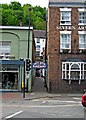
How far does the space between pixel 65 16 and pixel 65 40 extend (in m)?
2.76

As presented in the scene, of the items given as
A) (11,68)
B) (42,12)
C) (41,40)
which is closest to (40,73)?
(42,12)

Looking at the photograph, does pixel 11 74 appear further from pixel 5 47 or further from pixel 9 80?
pixel 5 47

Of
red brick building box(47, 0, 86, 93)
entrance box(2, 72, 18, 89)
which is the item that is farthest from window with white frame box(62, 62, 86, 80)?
entrance box(2, 72, 18, 89)

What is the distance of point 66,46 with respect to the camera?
4050 cm

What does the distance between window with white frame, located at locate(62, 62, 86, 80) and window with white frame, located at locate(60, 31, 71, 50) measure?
1949 millimetres

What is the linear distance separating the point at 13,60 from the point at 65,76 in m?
6.14

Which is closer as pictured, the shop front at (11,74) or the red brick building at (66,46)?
the red brick building at (66,46)

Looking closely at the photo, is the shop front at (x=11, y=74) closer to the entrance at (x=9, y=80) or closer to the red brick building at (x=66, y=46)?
the entrance at (x=9, y=80)

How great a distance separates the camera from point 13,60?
40812 millimetres

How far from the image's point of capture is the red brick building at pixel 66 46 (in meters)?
39.8

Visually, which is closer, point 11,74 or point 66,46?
point 66,46

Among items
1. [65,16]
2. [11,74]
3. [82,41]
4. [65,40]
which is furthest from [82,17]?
[11,74]

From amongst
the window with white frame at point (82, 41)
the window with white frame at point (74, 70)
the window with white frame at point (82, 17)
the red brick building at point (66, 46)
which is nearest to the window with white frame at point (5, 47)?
the red brick building at point (66, 46)

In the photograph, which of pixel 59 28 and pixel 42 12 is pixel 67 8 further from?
pixel 42 12
